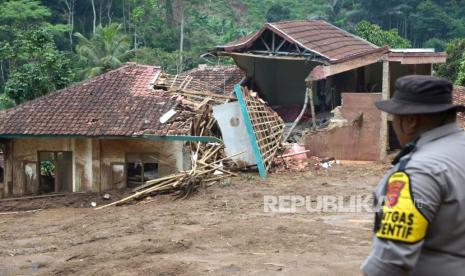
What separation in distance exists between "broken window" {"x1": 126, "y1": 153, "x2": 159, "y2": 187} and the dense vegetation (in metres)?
9.04

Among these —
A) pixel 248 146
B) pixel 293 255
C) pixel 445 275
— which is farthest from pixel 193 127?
pixel 445 275

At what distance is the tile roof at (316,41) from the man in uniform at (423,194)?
16524 millimetres

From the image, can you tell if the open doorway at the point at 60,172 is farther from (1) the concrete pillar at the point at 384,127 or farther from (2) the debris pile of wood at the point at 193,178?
(1) the concrete pillar at the point at 384,127

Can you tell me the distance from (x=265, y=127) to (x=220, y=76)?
7.34 m

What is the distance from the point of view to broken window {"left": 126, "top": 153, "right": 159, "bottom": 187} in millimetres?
18656

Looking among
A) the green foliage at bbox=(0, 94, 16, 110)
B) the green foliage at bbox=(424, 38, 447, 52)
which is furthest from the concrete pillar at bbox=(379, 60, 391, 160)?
the green foliage at bbox=(424, 38, 447, 52)

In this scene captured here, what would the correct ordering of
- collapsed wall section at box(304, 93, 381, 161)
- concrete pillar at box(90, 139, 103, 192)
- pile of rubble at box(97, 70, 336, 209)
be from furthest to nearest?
concrete pillar at box(90, 139, 103, 192) → collapsed wall section at box(304, 93, 381, 161) → pile of rubble at box(97, 70, 336, 209)

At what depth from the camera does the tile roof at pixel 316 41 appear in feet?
64.6

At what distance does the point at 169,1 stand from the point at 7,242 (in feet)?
148

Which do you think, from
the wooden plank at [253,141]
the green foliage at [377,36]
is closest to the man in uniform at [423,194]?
the wooden plank at [253,141]

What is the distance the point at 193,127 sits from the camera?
1791cm

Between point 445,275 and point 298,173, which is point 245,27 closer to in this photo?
point 298,173

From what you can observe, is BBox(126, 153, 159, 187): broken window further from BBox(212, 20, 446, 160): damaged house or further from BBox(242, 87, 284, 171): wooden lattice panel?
BBox(212, 20, 446, 160): damaged house

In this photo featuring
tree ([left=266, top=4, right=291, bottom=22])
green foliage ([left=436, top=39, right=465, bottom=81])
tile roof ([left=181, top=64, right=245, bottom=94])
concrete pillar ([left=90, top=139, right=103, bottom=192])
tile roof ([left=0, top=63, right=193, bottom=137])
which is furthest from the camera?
tree ([left=266, top=4, right=291, bottom=22])
